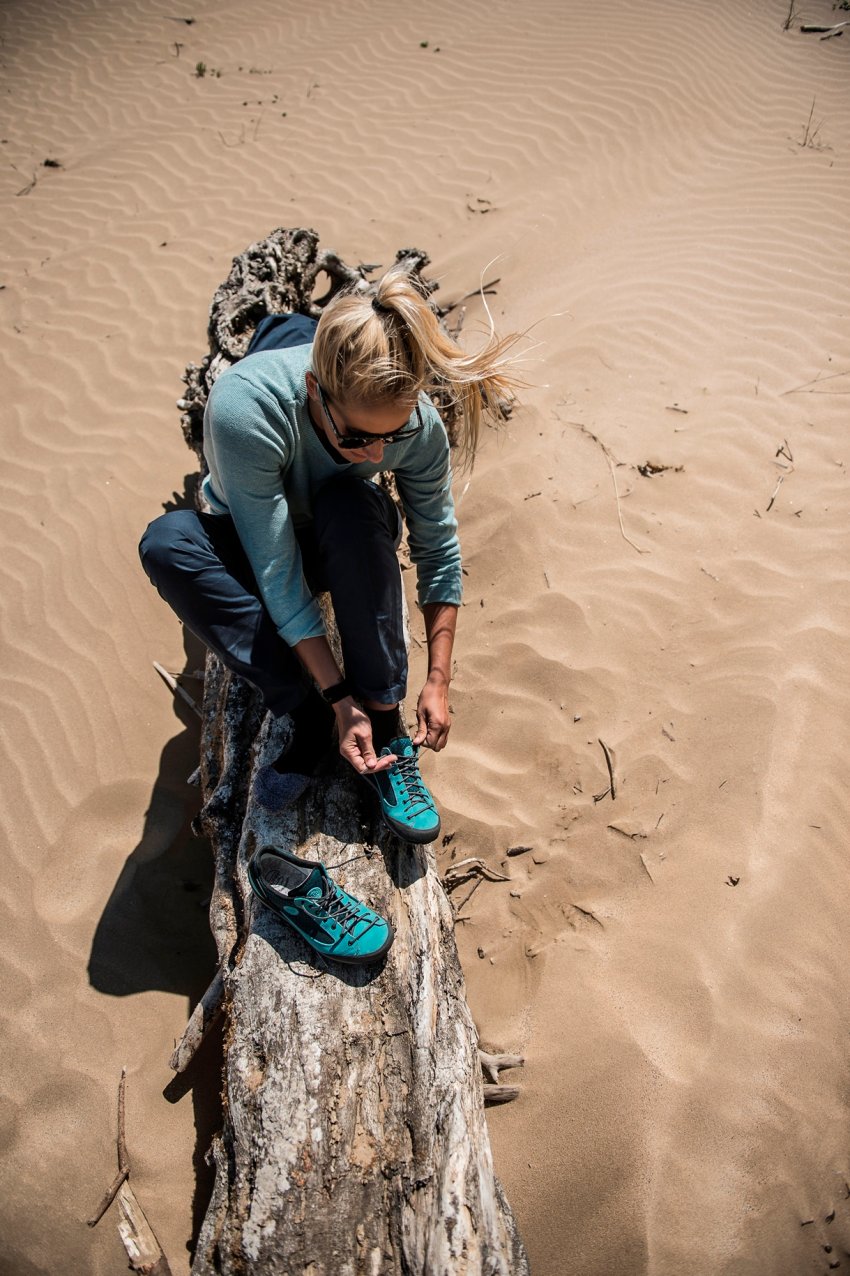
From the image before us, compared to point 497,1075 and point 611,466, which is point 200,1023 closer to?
point 497,1075

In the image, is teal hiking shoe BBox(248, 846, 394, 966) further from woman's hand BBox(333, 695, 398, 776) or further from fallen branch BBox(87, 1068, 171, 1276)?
fallen branch BBox(87, 1068, 171, 1276)

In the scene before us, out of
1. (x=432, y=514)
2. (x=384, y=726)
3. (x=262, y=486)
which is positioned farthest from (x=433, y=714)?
(x=262, y=486)

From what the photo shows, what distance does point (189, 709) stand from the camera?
306cm

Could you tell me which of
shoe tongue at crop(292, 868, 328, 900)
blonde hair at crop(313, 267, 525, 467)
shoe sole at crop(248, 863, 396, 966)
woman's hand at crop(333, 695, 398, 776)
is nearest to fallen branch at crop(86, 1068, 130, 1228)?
shoe sole at crop(248, 863, 396, 966)

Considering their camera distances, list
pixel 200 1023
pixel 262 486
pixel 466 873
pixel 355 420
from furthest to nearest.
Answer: pixel 466 873, pixel 200 1023, pixel 262 486, pixel 355 420

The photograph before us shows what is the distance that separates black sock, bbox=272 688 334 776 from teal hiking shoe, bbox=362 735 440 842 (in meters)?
0.19

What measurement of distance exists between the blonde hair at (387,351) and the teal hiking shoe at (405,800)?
961mm

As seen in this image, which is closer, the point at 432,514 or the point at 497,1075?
the point at 497,1075

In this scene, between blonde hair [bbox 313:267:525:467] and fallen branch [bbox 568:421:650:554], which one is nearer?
blonde hair [bbox 313:267:525:467]

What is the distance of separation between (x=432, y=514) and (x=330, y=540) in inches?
14.0

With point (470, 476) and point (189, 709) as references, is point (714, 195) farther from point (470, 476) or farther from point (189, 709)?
point (189, 709)

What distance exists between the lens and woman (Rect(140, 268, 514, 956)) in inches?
68.4

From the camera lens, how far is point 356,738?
2.00 metres

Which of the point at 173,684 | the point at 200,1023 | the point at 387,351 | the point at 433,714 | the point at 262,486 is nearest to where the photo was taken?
the point at 387,351
